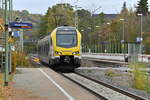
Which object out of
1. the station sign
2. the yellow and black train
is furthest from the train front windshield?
the station sign

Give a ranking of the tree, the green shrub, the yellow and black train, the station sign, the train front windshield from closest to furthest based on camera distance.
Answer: the station sign, the green shrub, the yellow and black train, the train front windshield, the tree

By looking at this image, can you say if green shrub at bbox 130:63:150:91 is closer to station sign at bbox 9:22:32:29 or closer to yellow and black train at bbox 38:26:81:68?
station sign at bbox 9:22:32:29

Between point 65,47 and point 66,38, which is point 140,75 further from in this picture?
point 66,38

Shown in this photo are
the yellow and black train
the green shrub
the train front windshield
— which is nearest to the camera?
the green shrub

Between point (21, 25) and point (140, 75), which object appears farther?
point (140, 75)

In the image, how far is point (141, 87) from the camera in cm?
2022

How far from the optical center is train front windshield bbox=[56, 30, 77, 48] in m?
31.4

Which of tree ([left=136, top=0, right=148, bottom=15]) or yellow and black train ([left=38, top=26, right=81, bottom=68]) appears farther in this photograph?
tree ([left=136, top=0, right=148, bottom=15])

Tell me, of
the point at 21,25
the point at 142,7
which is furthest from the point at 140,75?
the point at 142,7

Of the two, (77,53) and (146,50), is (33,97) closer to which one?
(77,53)

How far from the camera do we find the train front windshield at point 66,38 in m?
31.4

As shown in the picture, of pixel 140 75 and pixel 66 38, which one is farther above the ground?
pixel 66 38

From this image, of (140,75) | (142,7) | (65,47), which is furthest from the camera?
(142,7)

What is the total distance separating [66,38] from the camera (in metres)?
31.9
